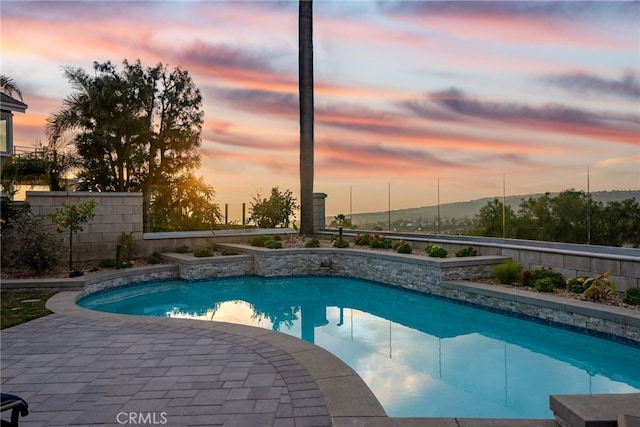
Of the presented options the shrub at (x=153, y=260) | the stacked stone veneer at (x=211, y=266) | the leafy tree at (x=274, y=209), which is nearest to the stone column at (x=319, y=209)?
the leafy tree at (x=274, y=209)

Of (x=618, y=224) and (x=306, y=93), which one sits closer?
(x=618, y=224)

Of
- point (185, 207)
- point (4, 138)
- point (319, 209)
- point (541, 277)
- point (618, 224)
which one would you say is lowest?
point (541, 277)

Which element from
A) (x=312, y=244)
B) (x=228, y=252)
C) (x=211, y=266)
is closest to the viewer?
(x=211, y=266)

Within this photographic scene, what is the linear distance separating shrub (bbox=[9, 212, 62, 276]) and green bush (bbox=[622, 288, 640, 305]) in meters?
11.9

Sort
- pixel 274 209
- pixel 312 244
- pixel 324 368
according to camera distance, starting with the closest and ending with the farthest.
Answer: pixel 324 368
pixel 312 244
pixel 274 209

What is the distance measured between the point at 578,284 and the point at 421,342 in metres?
3.39

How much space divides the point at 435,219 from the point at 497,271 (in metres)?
6.20

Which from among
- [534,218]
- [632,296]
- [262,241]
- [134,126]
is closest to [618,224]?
[534,218]

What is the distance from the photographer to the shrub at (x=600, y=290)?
7.84 meters

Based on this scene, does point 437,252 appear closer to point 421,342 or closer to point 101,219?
point 421,342

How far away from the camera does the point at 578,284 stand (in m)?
8.48

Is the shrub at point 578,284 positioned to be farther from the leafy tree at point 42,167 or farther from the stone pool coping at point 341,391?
the leafy tree at point 42,167

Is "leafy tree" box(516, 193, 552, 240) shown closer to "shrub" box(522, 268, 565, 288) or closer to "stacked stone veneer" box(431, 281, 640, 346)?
"shrub" box(522, 268, 565, 288)

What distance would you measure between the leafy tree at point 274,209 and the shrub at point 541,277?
39.7ft
